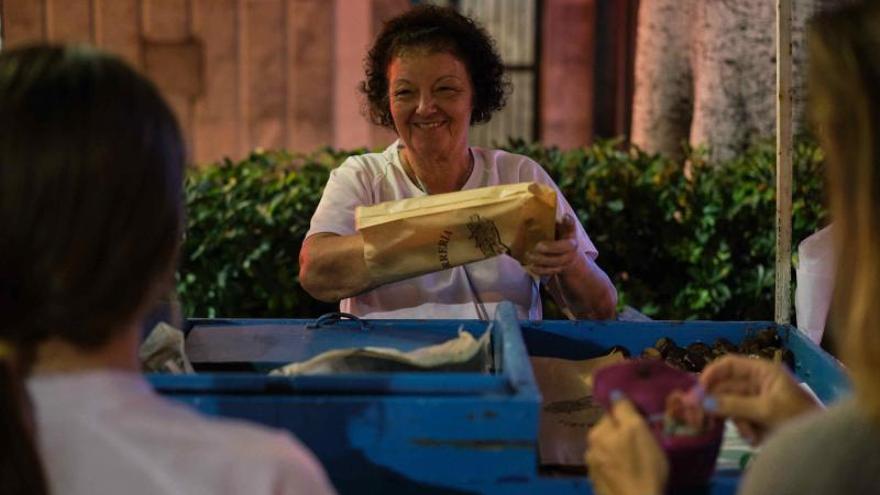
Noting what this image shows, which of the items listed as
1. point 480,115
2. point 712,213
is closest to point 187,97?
point 712,213

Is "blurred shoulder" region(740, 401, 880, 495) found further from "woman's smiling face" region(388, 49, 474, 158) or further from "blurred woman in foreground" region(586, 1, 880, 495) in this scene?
"woman's smiling face" region(388, 49, 474, 158)

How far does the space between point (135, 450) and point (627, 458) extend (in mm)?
666

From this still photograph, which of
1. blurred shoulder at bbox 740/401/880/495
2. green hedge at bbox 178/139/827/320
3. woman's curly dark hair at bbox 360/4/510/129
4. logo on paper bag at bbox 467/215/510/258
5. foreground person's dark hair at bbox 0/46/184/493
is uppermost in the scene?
woman's curly dark hair at bbox 360/4/510/129

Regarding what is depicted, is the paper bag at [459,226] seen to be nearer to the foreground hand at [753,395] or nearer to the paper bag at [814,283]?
the paper bag at [814,283]

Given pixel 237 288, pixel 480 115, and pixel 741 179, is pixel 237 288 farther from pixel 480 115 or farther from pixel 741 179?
pixel 741 179

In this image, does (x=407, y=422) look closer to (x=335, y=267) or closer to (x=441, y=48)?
(x=335, y=267)

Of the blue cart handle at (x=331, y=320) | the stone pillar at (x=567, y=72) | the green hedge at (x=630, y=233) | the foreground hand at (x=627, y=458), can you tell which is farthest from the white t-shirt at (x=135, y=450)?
the stone pillar at (x=567, y=72)

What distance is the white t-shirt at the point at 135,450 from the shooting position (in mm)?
1388

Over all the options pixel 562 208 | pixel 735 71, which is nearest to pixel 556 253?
pixel 562 208

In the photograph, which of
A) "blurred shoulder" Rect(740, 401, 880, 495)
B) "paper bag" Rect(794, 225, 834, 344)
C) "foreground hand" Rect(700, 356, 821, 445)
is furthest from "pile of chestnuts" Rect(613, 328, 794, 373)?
"blurred shoulder" Rect(740, 401, 880, 495)

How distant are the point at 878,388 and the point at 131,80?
0.92 metres

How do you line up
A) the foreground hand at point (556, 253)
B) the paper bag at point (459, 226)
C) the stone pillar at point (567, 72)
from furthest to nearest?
the stone pillar at point (567, 72)
the foreground hand at point (556, 253)
the paper bag at point (459, 226)

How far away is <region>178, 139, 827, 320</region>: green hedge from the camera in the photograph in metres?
4.87

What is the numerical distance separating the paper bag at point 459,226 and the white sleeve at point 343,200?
13.6 inches
